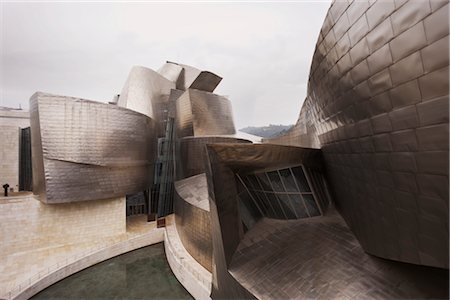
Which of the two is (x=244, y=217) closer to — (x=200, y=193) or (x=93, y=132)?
(x=200, y=193)

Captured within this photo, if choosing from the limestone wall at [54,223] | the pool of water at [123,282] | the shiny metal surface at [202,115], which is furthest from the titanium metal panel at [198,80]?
the pool of water at [123,282]

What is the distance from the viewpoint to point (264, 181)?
22.0ft

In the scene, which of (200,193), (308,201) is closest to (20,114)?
(200,193)

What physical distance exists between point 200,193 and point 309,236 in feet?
23.6

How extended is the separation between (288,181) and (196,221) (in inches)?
243

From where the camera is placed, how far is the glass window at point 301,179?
21.4 ft

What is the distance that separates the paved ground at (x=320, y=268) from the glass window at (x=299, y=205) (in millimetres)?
240

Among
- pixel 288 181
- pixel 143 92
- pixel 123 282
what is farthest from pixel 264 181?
pixel 143 92

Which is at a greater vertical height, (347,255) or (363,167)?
(363,167)

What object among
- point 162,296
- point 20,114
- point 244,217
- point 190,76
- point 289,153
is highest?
point 190,76

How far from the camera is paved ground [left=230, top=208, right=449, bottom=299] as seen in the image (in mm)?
3908

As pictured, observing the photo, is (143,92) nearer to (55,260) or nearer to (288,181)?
(55,260)

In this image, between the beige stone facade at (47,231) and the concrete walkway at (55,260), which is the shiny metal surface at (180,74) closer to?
the beige stone facade at (47,231)

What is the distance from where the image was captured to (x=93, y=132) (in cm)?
1377
